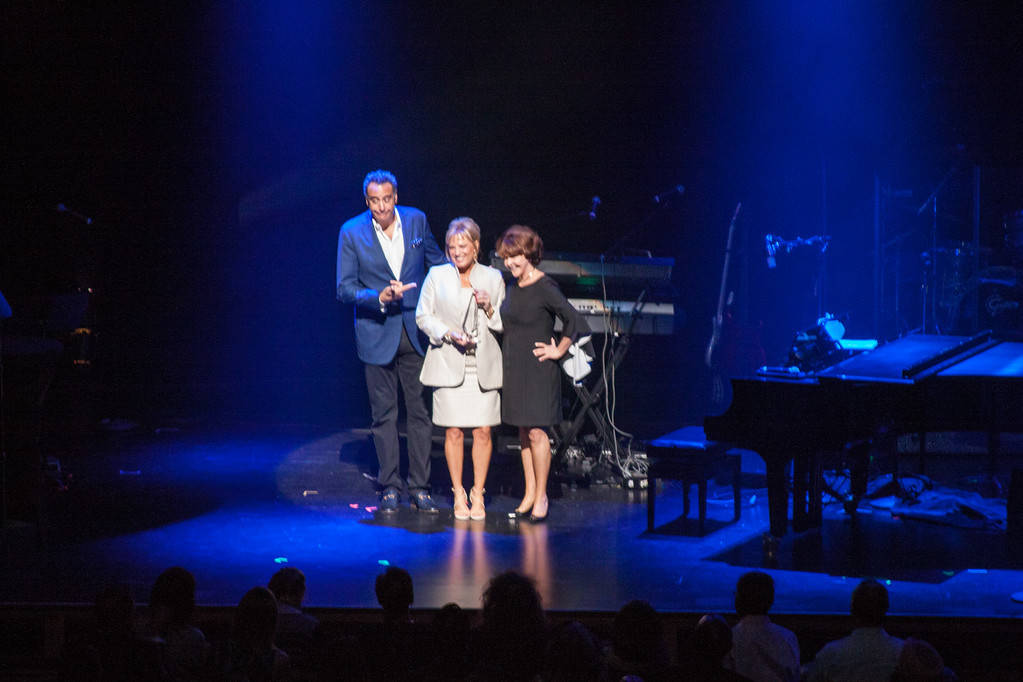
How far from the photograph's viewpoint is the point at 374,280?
261 inches

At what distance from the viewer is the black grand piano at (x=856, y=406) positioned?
17.6ft

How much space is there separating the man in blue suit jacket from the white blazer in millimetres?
213

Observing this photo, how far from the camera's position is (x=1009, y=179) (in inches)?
428

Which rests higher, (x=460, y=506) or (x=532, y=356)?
(x=532, y=356)

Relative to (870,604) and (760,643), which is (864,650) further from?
(760,643)

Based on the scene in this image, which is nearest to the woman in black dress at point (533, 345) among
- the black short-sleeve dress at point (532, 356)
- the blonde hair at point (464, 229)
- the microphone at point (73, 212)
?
the black short-sleeve dress at point (532, 356)

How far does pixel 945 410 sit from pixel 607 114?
4631mm

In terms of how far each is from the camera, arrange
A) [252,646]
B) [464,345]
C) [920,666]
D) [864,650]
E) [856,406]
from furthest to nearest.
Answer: [464,345], [856,406], [864,650], [252,646], [920,666]

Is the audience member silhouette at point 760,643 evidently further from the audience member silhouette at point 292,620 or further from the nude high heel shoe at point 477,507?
the nude high heel shoe at point 477,507

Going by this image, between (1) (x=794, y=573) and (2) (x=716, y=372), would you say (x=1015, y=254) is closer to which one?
(2) (x=716, y=372)

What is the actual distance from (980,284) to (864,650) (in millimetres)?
6492

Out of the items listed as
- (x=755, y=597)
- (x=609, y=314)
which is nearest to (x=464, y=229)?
(x=609, y=314)

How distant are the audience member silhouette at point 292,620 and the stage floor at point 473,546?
88 cm

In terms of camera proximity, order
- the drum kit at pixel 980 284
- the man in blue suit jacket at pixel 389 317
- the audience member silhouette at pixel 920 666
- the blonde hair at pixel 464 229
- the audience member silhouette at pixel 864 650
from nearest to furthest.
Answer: the audience member silhouette at pixel 920 666 → the audience member silhouette at pixel 864 650 → the blonde hair at pixel 464 229 → the man in blue suit jacket at pixel 389 317 → the drum kit at pixel 980 284
